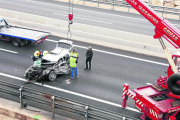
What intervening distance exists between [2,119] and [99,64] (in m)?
7.13

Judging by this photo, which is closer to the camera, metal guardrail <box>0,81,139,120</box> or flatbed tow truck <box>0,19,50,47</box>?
metal guardrail <box>0,81,139,120</box>

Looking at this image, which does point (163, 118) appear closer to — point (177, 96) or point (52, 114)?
point (177, 96)

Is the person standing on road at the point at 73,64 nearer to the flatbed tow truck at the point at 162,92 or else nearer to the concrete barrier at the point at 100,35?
the flatbed tow truck at the point at 162,92

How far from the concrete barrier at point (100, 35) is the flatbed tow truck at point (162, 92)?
21.6 ft

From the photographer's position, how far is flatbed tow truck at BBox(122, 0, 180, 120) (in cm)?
1045

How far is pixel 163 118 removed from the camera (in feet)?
34.8

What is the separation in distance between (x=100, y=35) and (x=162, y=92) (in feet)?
29.9

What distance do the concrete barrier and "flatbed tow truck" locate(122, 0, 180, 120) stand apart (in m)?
6.58

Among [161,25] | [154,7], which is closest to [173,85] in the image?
[161,25]

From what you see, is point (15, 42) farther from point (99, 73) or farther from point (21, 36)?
point (99, 73)

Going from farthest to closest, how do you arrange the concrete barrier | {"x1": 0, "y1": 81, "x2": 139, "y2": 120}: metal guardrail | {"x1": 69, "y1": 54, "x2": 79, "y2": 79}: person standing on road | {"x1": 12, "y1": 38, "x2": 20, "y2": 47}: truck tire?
{"x1": 12, "y1": 38, "x2": 20, "y2": 47}: truck tire, the concrete barrier, {"x1": 69, "y1": 54, "x2": 79, "y2": 79}: person standing on road, {"x1": 0, "y1": 81, "x2": 139, "y2": 120}: metal guardrail

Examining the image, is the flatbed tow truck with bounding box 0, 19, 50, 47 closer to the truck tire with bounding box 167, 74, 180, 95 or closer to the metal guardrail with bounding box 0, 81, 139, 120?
the metal guardrail with bounding box 0, 81, 139, 120

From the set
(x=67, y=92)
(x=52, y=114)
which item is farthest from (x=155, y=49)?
(x=52, y=114)

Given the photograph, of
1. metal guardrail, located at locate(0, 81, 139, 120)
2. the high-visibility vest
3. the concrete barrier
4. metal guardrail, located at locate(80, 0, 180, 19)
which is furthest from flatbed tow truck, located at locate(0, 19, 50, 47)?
metal guardrail, located at locate(80, 0, 180, 19)
